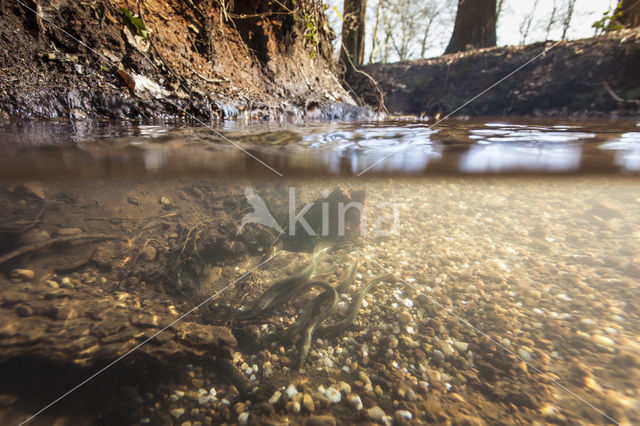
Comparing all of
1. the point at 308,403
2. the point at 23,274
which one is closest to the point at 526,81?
the point at 308,403

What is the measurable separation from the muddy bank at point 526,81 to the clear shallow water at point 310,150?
2521 mm

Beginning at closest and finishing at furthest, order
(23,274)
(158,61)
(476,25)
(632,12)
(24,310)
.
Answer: (24,310), (23,274), (158,61), (632,12), (476,25)

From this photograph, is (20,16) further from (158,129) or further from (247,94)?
(247,94)

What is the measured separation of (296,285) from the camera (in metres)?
2.52

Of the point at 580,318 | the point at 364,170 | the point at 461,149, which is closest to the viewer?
the point at 580,318

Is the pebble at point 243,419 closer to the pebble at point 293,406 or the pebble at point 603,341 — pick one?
the pebble at point 293,406

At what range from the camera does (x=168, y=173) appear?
2.92m

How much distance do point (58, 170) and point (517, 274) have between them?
507 centimetres

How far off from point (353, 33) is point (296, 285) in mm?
7567

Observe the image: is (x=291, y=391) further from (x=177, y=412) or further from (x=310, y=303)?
(x=310, y=303)

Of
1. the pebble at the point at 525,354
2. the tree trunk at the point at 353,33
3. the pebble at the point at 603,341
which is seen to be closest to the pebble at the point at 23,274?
the pebble at the point at 525,354

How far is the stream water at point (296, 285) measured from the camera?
1.55 metres

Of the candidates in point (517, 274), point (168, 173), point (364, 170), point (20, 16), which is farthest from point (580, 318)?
point (20, 16)

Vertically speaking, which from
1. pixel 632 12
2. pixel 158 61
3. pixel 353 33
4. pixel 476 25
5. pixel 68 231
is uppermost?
pixel 476 25
